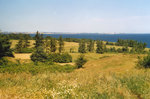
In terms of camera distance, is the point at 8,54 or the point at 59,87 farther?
the point at 8,54

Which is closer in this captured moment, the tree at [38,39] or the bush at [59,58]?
the bush at [59,58]

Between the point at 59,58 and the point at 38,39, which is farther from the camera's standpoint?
the point at 38,39

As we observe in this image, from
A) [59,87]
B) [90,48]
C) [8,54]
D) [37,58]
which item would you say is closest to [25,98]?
[59,87]

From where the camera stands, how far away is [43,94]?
4.22 m

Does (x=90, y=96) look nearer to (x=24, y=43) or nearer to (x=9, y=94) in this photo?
(x=9, y=94)

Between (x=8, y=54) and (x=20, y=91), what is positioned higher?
(x=20, y=91)

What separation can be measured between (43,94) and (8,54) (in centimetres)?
4616

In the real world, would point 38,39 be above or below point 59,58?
above

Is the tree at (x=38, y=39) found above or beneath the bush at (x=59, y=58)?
above

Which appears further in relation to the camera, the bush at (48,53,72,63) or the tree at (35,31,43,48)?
the tree at (35,31,43,48)

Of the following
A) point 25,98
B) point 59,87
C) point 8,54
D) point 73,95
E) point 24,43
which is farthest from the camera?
point 24,43

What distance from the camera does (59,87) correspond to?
4707 millimetres

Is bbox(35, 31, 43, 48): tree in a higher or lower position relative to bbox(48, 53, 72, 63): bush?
higher

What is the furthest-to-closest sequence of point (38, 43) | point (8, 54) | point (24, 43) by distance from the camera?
point (24, 43), point (38, 43), point (8, 54)
